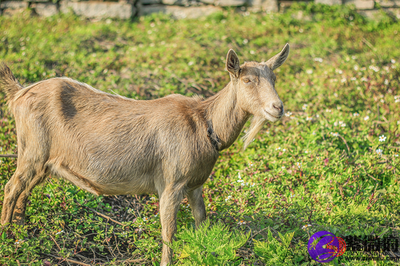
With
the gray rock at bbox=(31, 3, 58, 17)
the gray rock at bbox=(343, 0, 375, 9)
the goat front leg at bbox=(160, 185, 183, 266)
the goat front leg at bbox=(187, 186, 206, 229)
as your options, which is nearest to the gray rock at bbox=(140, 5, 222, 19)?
the gray rock at bbox=(31, 3, 58, 17)

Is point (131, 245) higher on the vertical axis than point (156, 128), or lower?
lower

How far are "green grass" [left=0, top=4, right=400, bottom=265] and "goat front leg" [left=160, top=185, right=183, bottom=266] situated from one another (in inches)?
3.7

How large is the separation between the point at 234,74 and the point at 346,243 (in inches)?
70.2

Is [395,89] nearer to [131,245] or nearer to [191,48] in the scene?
[191,48]

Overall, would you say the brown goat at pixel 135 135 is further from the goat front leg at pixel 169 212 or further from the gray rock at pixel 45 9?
the gray rock at pixel 45 9

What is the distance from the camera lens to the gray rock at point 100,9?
27.3ft

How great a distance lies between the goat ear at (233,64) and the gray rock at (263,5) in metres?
6.32

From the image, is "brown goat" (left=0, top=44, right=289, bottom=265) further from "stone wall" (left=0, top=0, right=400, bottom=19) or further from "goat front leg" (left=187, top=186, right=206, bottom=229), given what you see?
"stone wall" (left=0, top=0, right=400, bottom=19)

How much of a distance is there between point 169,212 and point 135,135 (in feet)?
2.44

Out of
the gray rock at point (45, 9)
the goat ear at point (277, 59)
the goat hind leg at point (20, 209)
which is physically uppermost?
the goat ear at point (277, 59)

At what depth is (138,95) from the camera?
536 centimetres

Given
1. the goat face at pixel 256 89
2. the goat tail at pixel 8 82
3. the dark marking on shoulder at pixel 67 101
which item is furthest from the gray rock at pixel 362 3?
the goat tail at pixel 8 82

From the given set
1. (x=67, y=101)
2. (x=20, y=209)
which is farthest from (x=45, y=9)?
(x=20, y=209)

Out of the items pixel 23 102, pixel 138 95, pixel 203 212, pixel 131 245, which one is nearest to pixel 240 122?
pixel 203 212
